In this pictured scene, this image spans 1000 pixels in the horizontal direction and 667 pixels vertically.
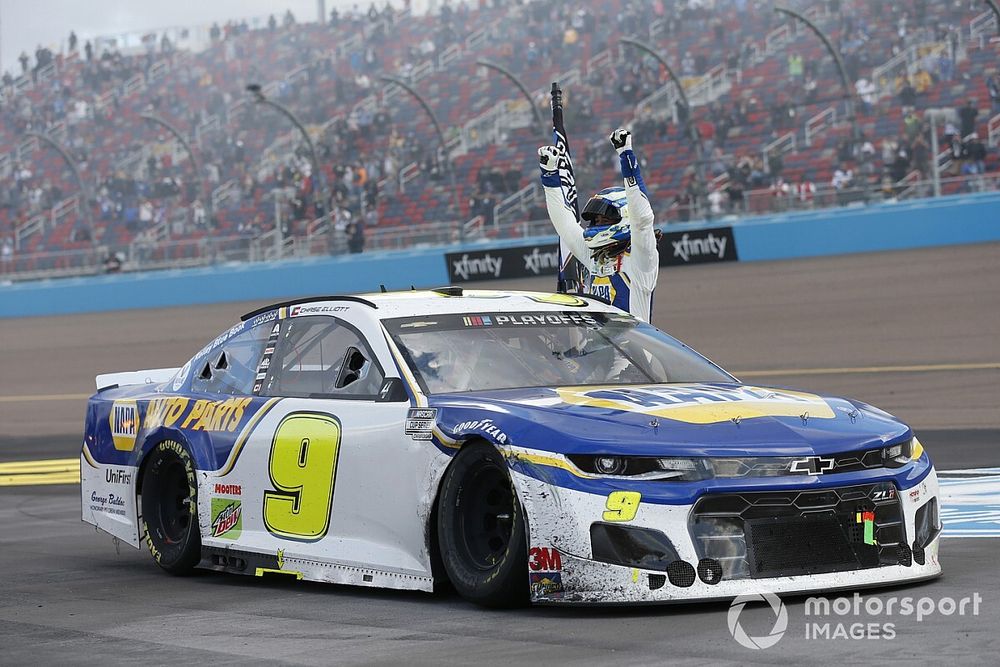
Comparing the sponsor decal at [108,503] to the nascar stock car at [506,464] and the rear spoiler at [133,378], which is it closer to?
the nascar stock car at [506,464]

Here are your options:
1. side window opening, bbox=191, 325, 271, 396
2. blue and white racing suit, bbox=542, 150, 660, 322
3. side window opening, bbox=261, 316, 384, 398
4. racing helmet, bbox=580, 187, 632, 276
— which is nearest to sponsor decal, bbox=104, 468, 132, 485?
side window opening, bbox=191, 325, 271, 396

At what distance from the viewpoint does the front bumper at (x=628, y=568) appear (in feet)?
17.4

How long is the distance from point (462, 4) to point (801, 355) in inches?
743

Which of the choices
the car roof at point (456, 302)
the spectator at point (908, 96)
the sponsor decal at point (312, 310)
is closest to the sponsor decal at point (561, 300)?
the car roof at point (456, 302)

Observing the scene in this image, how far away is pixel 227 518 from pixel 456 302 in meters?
1.47

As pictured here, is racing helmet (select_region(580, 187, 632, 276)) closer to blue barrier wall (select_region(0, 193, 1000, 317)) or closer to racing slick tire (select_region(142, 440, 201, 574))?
racing slick tire (select_region(142, 440, 201, 574))

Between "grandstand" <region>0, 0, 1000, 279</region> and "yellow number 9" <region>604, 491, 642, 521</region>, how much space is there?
52.9ft

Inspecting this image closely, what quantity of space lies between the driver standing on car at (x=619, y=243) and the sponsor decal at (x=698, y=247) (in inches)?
527

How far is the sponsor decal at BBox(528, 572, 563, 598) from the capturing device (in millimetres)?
5398

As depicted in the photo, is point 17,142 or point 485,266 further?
point 17,142

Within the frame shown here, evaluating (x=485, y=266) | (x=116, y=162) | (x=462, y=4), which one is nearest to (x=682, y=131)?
(x=485, y=266)

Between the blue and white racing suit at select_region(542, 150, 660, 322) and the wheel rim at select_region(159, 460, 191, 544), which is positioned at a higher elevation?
the blue and white racing suit at select_region(542, 150, 660, 322)

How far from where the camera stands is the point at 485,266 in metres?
24.8

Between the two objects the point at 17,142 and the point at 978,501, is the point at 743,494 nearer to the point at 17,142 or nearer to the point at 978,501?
the point at 978,501
